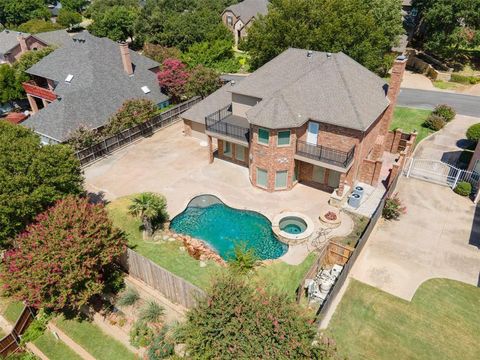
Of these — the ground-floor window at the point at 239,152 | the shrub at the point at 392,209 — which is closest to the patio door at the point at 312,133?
the ground-floor window at the point at 239,152

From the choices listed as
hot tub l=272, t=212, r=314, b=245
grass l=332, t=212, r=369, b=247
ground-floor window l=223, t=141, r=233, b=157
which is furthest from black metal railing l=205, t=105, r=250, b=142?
grass l=332, t=212, r=369, b=247

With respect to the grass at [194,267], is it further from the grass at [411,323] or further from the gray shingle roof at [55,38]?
the gray shingle roof at [55,38]

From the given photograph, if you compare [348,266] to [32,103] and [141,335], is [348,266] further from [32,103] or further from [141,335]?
[32,103]

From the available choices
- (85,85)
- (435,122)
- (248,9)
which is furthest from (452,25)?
(85,85)

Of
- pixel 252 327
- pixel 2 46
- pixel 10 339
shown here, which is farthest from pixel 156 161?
pixel 2 46

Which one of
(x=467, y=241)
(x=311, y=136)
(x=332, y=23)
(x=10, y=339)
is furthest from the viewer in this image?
(x=332, y=23)

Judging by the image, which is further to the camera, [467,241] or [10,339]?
[467,241]

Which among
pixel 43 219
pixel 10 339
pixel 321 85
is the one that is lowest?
pixel 10 339

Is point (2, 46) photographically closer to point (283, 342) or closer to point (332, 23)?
point (332, 23)
